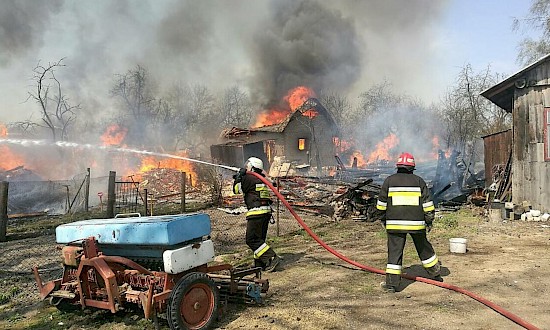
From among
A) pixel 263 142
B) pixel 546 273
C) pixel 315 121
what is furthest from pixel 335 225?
pixel 315 121

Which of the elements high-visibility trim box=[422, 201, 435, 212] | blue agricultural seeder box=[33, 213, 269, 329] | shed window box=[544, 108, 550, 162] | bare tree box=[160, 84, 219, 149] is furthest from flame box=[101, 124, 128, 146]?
high-visibility trim box=[422, 201, 435, 212]

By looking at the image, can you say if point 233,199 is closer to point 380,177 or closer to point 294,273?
point 294,273

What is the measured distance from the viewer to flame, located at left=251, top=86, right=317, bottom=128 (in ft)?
106

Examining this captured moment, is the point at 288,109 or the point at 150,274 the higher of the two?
the point at 288,109

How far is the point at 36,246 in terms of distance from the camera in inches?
341

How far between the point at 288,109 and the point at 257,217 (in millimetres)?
27447

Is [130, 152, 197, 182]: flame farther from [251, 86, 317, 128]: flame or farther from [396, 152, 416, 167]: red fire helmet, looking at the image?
[396, 152, 416, 167]: red fire helmet

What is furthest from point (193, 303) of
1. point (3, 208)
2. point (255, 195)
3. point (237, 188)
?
point (3, 208)

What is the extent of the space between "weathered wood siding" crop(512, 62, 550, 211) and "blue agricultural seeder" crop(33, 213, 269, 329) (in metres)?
8.86

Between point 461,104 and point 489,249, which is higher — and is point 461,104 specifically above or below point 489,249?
above

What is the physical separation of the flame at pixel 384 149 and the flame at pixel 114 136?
25.2 meters

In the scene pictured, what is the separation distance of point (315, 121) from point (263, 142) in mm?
5121

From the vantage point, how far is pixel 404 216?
16.7 feet

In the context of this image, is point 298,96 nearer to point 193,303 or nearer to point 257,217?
point 257,217
